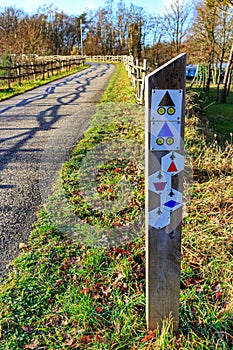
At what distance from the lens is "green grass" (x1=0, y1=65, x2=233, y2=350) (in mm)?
2299

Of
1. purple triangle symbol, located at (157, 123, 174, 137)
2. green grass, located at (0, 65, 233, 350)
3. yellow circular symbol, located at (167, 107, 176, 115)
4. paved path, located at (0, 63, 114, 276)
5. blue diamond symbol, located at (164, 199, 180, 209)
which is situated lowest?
green grass, located at (0, 65, 233, 350)

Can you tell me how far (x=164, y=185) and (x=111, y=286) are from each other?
3.83 ft

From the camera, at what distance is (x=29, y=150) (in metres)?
6.09

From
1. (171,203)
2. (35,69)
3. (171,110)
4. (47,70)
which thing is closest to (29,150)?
(171,203)

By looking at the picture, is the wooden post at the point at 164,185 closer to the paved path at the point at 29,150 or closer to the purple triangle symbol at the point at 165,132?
the purple triangle symbol at the point at 165,132

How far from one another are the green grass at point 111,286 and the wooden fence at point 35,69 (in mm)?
12579

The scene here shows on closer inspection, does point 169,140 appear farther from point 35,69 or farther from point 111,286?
point 35,69

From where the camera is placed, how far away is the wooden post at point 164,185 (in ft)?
6.07

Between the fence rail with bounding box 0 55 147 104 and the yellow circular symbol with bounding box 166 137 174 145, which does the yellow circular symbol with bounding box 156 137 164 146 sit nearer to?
the yellow circular symbol with bounding box 166 137 174 145

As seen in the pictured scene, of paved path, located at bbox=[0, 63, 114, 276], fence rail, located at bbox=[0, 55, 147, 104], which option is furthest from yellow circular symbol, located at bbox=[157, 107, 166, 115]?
fence rail, located at bbox=[0, 55, 147, 104]

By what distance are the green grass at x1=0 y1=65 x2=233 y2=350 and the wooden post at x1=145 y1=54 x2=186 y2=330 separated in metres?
0.19

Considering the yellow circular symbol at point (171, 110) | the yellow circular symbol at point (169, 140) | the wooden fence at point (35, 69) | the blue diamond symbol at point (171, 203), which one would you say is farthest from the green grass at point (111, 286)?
the wooden fence at point (35, 69)

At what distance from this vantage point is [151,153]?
1940 mm

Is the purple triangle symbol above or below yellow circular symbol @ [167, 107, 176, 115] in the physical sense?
below
